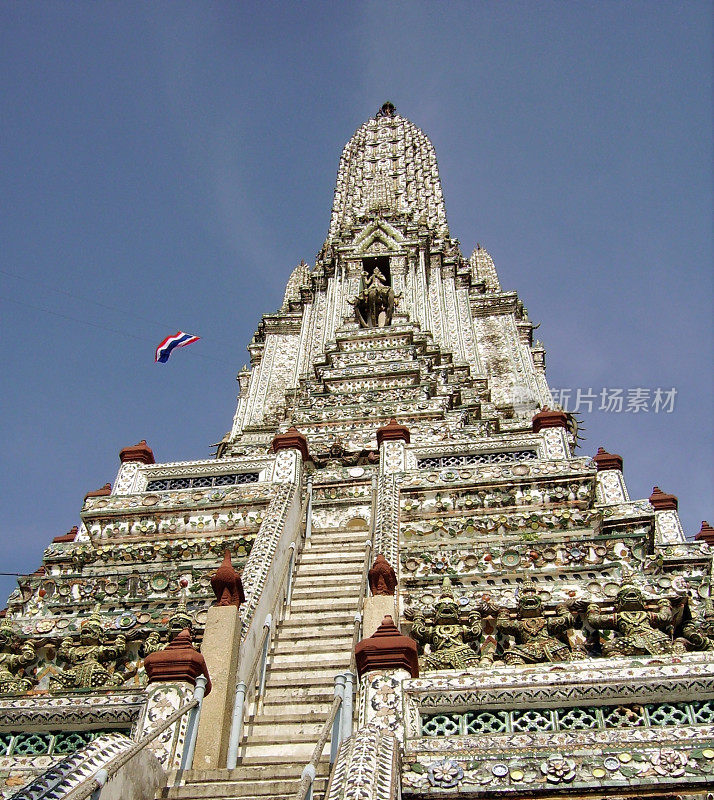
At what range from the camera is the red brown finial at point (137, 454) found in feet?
44.7

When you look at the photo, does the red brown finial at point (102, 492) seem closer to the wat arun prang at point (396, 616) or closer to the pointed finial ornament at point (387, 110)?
the wat arun prang at point (396, 616)

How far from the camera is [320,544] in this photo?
1159 centimetres

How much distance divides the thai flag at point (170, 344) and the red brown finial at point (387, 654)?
14.8 meters

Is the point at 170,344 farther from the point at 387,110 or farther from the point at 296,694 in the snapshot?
the point at 387,110

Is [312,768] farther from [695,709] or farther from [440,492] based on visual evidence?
[440,492]

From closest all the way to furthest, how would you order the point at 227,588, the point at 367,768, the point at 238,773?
the point at 367,768 < the point at 238,773 < the point at 227,588

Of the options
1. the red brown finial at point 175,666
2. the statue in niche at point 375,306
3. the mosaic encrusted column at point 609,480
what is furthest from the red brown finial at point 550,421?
the statue in niche at point 375,306

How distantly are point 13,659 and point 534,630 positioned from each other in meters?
5.44

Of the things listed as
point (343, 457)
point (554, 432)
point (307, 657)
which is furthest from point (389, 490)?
point (343, 457)

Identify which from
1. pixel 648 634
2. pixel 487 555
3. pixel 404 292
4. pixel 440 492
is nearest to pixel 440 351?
pixel 404 292

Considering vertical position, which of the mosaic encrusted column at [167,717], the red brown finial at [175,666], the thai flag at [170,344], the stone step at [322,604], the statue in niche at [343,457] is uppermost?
the thai flag at [170,344]

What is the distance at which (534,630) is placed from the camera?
8180mm

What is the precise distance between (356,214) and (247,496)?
75.8 feet

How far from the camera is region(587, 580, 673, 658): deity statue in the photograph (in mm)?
7688
